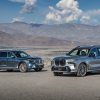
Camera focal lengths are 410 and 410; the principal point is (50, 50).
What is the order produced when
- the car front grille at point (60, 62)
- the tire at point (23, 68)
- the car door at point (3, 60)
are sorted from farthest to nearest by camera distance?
the car door at point (3, 60) < the tire at point (23, 68) < the car front grille at point (60, 62)

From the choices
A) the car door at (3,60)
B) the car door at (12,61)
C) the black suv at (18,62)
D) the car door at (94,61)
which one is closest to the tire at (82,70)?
the car door at (94,61)

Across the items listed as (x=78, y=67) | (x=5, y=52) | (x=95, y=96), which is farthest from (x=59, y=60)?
(x=95, y=96)

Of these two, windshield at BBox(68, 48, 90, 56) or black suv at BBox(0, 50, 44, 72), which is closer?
windshield at BBox(68, 48, 90, 56)

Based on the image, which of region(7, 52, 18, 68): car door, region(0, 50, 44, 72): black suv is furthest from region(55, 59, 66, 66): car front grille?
region(7, 52, 18, 68): car door

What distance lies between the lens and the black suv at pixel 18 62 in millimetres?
26656

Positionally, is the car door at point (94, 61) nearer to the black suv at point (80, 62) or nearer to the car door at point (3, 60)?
the black suv at point (80, 62)

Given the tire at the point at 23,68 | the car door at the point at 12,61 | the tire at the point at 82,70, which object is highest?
the car door at the point at 12,61

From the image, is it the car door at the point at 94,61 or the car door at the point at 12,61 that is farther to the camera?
the car door at the point at 12,61

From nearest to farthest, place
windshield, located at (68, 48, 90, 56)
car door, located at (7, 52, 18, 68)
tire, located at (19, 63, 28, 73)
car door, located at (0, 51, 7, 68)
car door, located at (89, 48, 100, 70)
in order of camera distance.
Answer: car door, located at (89, 48, 100, 70)
windshield, located at (68, 48, 90, 56)
tire, located at (19, 63, 28, 73)
car door, located at (7, 52, 18, 68)
car door, located at (0, 51, 7, 68)

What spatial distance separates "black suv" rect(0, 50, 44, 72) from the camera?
26656 millimetres

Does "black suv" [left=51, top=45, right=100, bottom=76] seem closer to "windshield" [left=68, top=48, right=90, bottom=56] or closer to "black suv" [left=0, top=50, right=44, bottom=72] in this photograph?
"windshield" [left=68, top=48, right=90, bottom=56]

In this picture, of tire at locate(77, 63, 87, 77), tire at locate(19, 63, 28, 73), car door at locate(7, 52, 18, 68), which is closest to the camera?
tire at locate(77, 63, 87, 77)

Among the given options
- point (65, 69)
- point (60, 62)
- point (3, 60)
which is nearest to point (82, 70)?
point (65, 69)

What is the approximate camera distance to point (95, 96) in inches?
526
